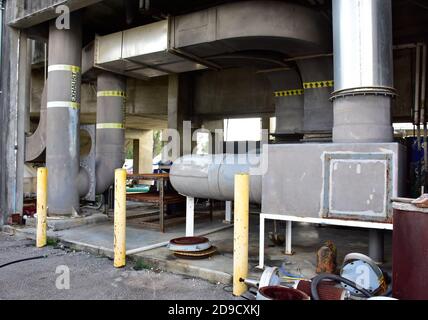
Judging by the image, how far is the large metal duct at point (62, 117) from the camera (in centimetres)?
721

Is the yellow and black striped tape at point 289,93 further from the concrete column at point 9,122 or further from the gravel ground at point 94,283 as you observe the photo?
the concrete column at point 9,122

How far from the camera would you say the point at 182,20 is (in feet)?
21.6

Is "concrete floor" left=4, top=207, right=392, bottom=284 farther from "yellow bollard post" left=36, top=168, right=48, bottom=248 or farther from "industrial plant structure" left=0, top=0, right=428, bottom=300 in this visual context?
"industrial plant structure" left=0, top=0, right=428, bottom=300

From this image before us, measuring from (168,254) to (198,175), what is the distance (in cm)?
131

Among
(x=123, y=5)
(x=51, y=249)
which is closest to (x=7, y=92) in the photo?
Result: (x=123, y=5)

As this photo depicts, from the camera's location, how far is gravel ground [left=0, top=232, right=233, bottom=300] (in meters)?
3.72

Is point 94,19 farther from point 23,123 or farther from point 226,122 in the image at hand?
point 226,122

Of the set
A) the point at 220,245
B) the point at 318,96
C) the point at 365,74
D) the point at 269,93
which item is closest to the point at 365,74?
the point at 365,74

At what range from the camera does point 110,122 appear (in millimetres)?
8602

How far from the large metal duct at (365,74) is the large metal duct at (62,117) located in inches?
214

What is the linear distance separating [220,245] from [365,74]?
10.6 feet

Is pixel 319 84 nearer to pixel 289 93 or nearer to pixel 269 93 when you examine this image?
pixel 289 93

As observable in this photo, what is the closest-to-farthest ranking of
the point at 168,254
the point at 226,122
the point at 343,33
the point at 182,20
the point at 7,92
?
the point at 343,33 < the point at 168,254 < the point at 182,20 < the point at 7,92 < the point at 226,122

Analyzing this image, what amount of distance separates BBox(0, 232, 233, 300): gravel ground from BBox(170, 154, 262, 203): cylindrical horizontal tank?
1.45m
